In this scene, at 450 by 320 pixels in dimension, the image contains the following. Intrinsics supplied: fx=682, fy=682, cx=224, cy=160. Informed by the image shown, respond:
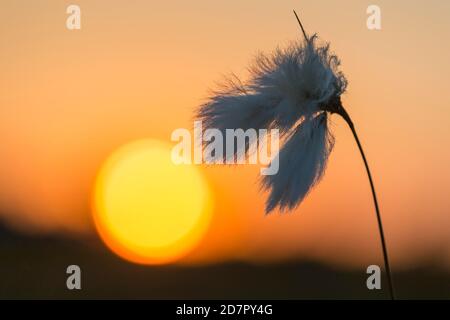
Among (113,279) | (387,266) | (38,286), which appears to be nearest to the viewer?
(387,266)

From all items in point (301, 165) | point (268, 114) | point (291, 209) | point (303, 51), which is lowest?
point (291, 209)

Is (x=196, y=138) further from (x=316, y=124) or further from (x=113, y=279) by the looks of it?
(x=113, y=279)

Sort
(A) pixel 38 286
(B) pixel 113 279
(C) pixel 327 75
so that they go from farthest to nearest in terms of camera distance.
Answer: (B) pixel 113 279
(A) pixel 38 286
(C) pixel 327 75

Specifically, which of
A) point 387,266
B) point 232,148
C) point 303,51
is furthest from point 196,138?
point 387,266

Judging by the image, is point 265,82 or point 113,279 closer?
point 265,82

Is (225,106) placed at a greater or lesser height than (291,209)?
greater

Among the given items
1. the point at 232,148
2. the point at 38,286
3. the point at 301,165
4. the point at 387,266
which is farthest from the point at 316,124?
the point at 38,286
